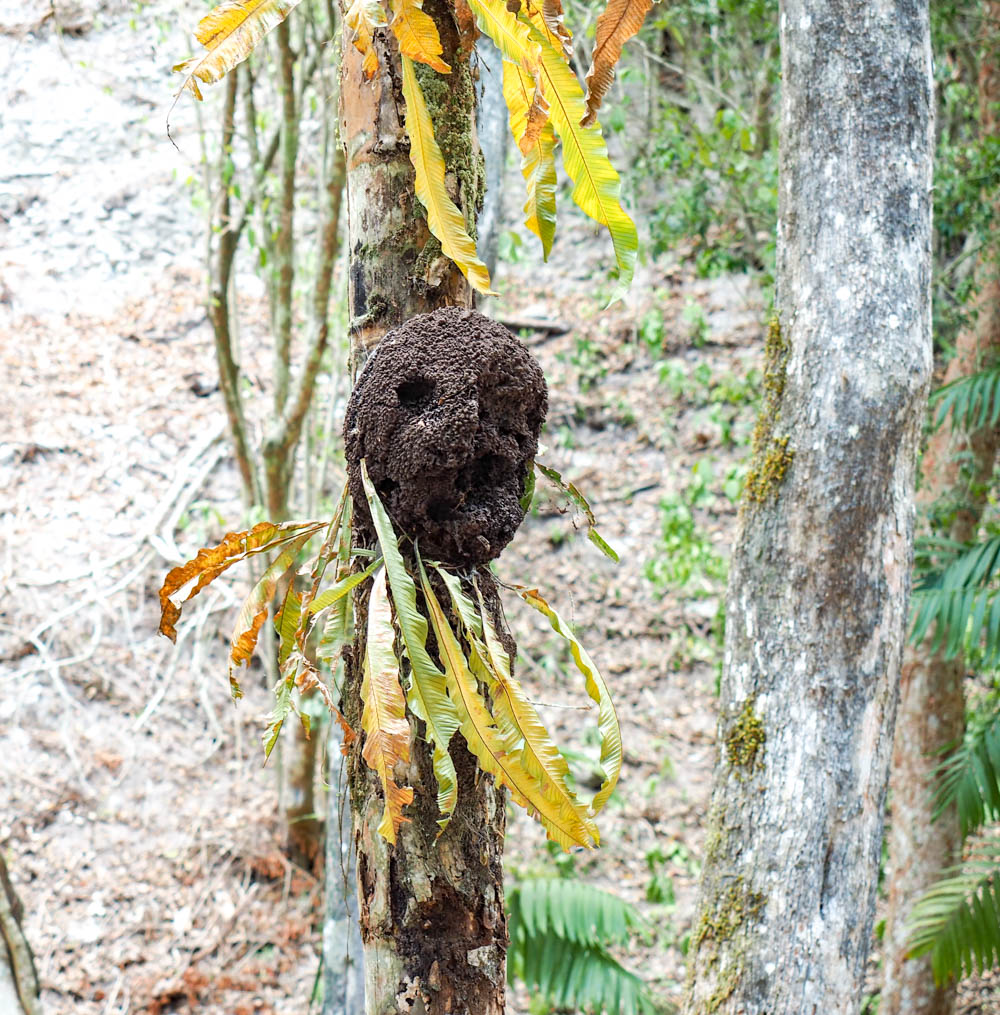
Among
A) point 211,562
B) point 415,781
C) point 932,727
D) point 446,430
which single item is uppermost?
point 446,430

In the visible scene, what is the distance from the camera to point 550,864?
218 inches

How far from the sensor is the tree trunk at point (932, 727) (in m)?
4.46

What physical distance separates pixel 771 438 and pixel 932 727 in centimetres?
255

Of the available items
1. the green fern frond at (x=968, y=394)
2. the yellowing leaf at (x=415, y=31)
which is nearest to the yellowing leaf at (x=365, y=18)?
the yellowing leaf at (x=415, y=31)

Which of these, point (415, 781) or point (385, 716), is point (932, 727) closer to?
point (415, 781)

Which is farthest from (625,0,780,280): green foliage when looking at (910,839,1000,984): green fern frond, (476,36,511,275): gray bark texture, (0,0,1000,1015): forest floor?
(910,839,1000,984): green fern frond

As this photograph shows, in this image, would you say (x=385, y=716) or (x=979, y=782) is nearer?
(x=385, y=716)

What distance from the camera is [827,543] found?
8.68ft

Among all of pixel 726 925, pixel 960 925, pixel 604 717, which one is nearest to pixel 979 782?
pixel 960 925

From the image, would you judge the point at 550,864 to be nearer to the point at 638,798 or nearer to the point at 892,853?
the point at 638,798

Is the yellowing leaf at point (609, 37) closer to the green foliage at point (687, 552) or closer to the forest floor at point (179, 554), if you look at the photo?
the forest floor at point (179, 554)

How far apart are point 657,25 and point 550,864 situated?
470 cm

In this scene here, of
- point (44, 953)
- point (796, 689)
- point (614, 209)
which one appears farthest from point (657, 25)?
point (44, 953)

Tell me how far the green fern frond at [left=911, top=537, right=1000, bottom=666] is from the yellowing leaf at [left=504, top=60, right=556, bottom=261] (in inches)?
103
